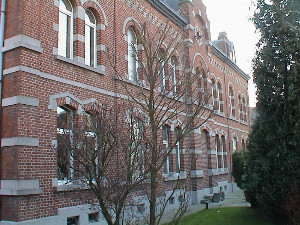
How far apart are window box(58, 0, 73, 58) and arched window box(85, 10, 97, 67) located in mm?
921

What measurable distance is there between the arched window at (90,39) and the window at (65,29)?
921 mm

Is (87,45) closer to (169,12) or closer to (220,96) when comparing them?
(169,12)

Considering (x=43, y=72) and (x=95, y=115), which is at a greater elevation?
(x=43, y=72)

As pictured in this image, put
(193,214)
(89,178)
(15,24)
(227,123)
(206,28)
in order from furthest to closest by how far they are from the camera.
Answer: (227,123), (206,28), (193,214), (15,24), (89,178)

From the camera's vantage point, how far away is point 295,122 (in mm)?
10164

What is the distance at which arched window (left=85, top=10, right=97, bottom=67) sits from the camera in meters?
12.2

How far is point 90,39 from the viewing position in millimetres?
12414

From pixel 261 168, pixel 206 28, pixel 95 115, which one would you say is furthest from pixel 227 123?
pixel 95 115

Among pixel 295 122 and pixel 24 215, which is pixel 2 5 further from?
pixel 295 122

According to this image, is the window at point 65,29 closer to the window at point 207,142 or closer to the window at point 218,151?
the window at point 207,142

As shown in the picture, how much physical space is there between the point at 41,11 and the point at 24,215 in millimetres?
5842

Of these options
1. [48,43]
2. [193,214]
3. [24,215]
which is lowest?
[193,214]

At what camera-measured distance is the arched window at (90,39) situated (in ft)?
40.0

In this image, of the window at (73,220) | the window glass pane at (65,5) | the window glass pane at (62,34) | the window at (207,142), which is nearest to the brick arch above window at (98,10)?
the window glass pane at (65,5)
